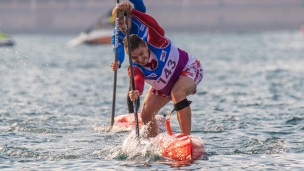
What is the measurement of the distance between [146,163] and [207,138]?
109 inches

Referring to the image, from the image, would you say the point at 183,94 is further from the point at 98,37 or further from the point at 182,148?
the point at 98,37

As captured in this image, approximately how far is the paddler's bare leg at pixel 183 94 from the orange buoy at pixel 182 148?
0.24m

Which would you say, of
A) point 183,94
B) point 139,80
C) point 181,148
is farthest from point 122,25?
point 181,148

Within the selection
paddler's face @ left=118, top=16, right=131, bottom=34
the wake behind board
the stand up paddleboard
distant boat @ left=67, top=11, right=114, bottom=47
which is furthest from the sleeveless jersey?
distant boat @ left=67, top=11, right=114, bottom=47

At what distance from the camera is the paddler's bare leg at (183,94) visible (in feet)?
39.0

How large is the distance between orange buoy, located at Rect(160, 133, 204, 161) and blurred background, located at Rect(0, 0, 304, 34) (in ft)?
375

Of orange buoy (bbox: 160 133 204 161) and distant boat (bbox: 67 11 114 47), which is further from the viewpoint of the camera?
distant boat (bbox: 67 11 114 47)

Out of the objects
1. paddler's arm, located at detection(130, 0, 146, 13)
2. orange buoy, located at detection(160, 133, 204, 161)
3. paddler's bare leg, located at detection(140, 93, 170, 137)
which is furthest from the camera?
paddler's arm, located at detection(130, 0, 146, 13)

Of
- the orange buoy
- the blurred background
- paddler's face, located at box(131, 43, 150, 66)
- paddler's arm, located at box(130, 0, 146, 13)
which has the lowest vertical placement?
the orange buoy

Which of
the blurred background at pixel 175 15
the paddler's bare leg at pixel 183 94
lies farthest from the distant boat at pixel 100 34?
the paddler's bare leg at pixel 183 94

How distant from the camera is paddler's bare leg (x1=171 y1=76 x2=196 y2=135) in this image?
11.9m

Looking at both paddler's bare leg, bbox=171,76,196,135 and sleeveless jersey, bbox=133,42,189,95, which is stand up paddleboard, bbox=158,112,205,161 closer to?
paddler's bare leg, bbox=171,76,196,135

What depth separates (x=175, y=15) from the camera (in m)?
134

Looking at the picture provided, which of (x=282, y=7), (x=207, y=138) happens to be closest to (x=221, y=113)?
(x=207, y=138)
